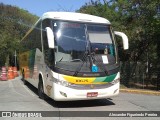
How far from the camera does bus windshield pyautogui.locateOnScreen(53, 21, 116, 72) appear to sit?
12.1 meters

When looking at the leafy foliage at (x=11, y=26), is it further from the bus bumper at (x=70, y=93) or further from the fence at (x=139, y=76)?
the bus bumper at (x=70, y=93)

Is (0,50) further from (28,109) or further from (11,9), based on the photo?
(28,109)

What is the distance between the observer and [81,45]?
40.9ft

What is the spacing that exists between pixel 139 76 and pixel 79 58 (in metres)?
11.5

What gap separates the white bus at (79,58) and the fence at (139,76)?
993cm

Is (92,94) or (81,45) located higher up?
(81,45)

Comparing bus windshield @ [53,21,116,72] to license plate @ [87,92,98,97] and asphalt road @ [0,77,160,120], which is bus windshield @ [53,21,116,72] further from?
asphalt road @ [0,77,160,120]

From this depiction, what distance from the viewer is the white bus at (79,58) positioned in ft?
39.0

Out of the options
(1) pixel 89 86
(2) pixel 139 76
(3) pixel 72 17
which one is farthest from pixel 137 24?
(1) pixel 89 86

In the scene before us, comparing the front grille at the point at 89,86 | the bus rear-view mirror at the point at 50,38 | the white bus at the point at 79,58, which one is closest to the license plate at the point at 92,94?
the white bus at the point at 79,58

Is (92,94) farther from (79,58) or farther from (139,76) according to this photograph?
(139,76)

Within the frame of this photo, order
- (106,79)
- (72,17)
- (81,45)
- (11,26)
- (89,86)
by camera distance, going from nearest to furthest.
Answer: (89,86), (106,79), (81,45), (72,17), (11,26)

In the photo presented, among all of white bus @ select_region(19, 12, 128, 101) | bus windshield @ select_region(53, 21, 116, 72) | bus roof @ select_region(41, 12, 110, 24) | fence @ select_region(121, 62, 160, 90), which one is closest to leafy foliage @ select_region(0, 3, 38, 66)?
fence @ select_region(121, 62, 160, 90)

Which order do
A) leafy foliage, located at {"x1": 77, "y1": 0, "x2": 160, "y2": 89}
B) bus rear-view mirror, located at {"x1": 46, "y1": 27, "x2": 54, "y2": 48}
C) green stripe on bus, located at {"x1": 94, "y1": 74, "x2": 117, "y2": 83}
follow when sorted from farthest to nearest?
1. leafy foliage, located at {"x1": 77, "y1": 0, "x2": 160, "y2": 89}
2. green stripe on bus, located at {"x1": 94, "y1": 74, "x2": 117, "y2": 83}
3. bus rear-view mirror, located at {"x1": 46, "y1": 27, "x2": 54, "y2": 48}
